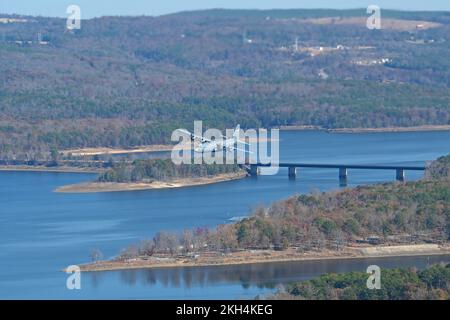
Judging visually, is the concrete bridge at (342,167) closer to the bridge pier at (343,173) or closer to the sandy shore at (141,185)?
the bridge pier at (343,173)

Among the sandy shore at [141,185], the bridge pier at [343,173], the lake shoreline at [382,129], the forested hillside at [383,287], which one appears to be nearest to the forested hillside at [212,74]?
the lake shoreline at [382,129]

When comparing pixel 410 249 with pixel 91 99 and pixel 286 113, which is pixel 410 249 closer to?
pixel 286 113

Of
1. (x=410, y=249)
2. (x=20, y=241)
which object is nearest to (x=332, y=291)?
(x=410, y=249)

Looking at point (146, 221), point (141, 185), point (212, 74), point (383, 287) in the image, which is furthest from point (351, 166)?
point (212, 74)

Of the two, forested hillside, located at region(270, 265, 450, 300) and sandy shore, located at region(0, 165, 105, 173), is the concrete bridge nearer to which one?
sandy shore, located at region(0, 165, 105, 173)

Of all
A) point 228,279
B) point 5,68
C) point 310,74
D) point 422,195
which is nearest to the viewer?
point 228,279

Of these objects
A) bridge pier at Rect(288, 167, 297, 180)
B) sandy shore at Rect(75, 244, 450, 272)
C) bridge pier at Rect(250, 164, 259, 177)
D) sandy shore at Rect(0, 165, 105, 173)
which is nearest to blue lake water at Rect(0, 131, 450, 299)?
bridge pier at Rect(288, 167, 297, 180)
